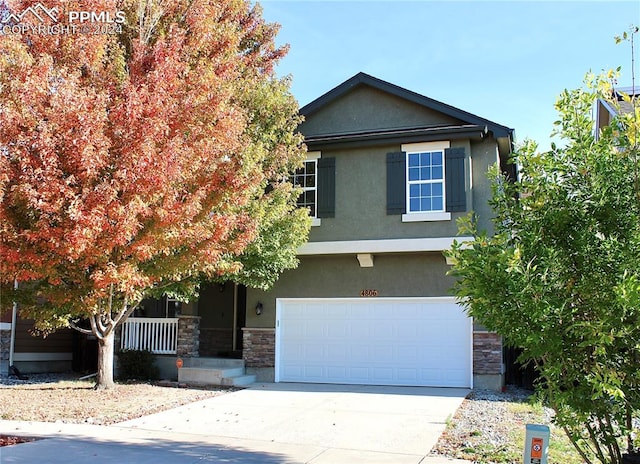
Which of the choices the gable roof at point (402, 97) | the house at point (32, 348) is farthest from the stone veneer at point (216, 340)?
the gable roof at point (402, 97)

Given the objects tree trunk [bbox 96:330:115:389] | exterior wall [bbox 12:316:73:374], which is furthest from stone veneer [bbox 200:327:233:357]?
tree trunk [bbox 96:330:115:389]

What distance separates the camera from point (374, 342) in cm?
1486

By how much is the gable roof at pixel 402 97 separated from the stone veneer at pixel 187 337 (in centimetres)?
643

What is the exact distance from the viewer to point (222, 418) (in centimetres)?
1008

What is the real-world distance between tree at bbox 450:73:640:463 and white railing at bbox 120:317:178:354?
1184 cm

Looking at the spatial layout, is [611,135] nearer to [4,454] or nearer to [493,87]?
[493,87]

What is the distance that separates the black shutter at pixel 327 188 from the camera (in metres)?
15.4

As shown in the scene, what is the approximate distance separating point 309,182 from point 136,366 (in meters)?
6.58

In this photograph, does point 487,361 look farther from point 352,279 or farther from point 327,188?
point 327,188

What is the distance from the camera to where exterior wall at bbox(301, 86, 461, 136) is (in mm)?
15727

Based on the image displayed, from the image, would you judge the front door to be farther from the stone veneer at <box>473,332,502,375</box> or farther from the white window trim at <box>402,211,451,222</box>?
the stone veneer at <box>473,332,502,375</box>

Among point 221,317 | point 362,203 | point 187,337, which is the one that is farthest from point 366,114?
point 187,337

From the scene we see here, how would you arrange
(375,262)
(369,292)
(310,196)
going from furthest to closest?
(310,196), (375,262), (369,292)

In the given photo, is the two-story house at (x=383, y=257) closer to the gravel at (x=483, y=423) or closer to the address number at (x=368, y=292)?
the address number at (x=368, y=292)
